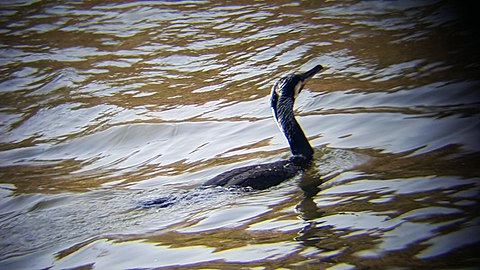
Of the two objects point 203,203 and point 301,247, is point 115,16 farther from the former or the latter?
point 301,247

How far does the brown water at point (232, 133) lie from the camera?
165 inches

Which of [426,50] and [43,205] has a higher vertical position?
[426,50]

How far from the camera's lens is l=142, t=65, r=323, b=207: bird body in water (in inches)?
218

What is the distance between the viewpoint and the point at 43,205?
20.5 ft

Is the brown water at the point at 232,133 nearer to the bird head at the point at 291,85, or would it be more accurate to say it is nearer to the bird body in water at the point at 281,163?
the bird body in water at the point at 281,163

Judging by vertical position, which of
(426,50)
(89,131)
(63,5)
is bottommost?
(89,131)

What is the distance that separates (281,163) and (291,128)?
401 millimetres

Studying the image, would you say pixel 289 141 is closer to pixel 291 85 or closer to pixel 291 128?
pixel 291 128

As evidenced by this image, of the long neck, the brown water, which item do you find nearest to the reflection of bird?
the long neck

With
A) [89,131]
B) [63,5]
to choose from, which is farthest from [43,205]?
[63,5]

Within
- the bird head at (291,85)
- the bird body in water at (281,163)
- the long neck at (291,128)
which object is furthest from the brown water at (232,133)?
the bird head at (291,85)

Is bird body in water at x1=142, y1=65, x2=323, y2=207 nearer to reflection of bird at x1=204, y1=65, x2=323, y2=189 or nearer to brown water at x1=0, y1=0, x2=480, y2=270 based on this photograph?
reflection of bird at x1=204, y1=65, x2=323, y2=189

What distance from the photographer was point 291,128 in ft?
20.1

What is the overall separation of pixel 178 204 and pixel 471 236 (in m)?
2.69
